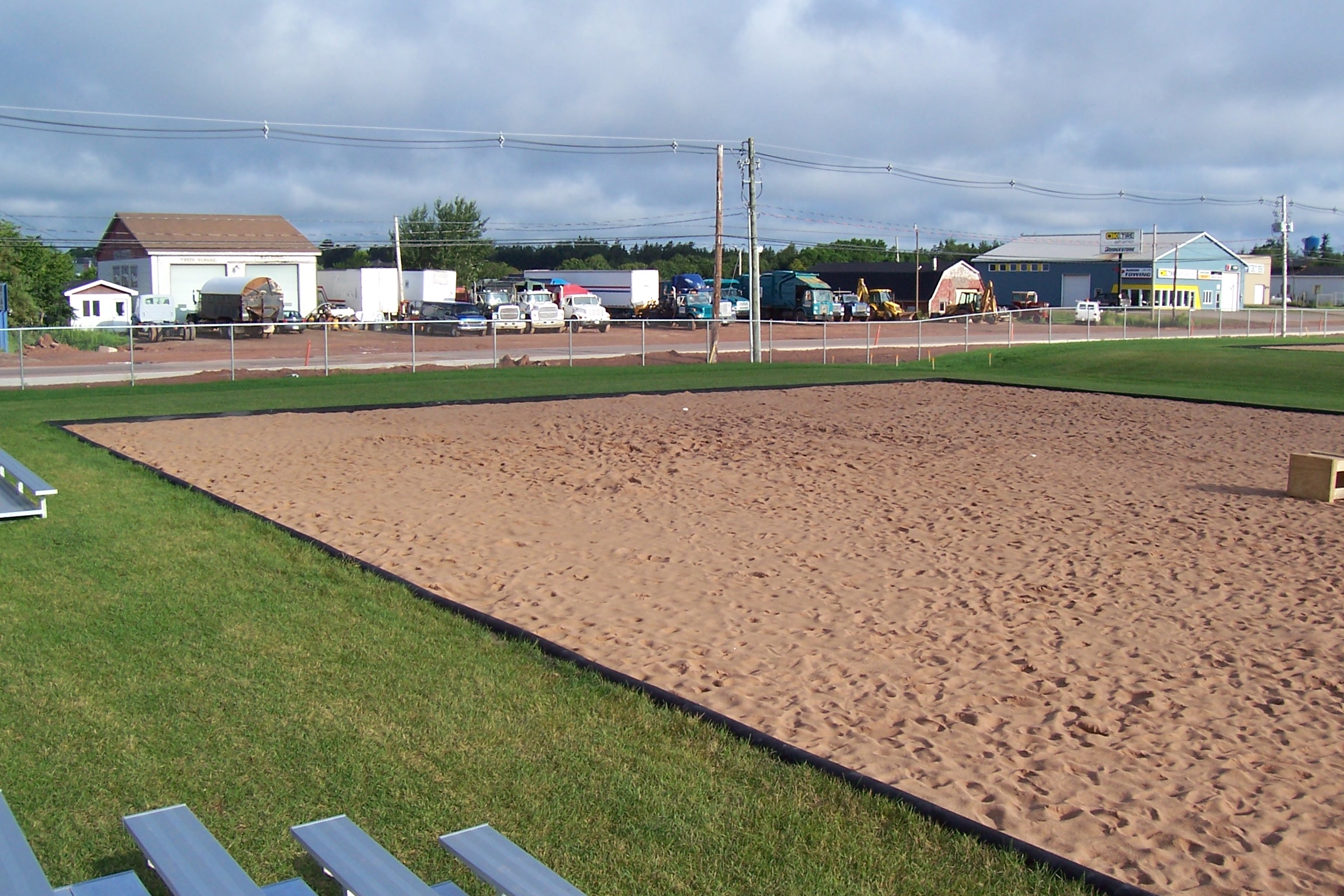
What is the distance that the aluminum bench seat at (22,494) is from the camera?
35.2 feet

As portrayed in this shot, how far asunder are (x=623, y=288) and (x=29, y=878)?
2868 inches

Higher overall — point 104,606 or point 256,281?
point 256,281

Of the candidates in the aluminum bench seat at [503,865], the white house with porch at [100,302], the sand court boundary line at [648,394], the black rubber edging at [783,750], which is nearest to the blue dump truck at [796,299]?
the white house with porch at [100,302]

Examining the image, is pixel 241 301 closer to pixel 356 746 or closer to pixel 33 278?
pixel 33 278

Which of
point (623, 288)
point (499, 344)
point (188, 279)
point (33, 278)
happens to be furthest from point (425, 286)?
point (499, 344)

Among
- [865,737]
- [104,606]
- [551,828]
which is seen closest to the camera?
[551,828]

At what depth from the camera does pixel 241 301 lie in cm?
5488

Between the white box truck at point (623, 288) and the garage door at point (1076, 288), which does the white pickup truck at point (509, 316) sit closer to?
the white box truck at point (623, 288)

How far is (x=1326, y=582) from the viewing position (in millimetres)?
9242

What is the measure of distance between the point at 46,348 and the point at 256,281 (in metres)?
14.0

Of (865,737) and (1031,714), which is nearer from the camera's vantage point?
(865,737)

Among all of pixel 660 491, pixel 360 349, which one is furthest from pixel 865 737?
pixel 360 349

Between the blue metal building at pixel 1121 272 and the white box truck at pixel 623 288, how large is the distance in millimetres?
35954

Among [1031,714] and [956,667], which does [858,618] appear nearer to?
[956,667]
